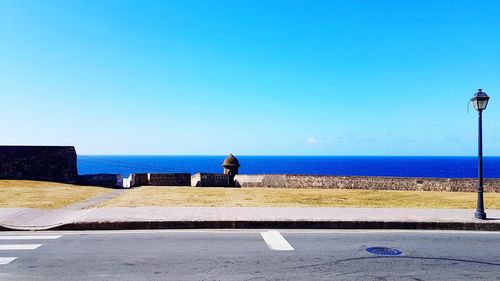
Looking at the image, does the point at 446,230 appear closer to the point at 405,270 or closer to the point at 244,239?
the point at 405,270

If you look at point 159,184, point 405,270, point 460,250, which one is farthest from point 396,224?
point 159,184

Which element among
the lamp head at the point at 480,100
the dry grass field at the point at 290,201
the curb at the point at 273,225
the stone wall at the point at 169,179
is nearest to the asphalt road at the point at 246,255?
the curb at the point at 273,225

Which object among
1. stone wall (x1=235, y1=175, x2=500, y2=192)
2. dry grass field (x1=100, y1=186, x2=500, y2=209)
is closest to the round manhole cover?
dry grass field (x1=100, y1=186, x2=500, y2=209)

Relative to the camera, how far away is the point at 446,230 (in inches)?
370

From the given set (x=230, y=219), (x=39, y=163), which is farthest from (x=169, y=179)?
(x=230, y=219)

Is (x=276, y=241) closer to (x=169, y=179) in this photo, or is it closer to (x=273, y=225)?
(x=273, y=225)

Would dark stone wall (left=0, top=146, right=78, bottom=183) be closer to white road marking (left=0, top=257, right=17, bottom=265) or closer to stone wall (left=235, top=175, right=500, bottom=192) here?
stone wall (left=235, top=175, right=500, bottom=192)

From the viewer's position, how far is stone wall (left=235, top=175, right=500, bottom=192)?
2021 centimetres

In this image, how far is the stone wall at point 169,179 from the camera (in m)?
23.7

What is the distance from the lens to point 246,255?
6738mm

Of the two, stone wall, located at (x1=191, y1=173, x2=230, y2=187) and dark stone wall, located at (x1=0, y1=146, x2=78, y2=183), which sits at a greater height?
dark stone wall, located at (x1=0, y1=146, x2=78, y2=183)

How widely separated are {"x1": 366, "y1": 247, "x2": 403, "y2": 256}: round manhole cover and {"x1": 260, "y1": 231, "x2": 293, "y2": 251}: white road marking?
148 centimetres

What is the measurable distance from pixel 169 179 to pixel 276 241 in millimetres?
17066

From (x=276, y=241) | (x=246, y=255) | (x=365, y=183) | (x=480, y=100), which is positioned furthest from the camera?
(x=365, y=183)
